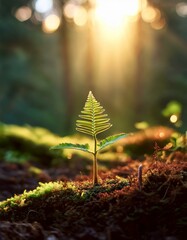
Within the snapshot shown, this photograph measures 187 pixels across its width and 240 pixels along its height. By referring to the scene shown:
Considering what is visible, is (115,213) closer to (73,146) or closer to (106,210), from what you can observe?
(106,210)

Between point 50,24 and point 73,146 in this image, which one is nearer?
point 73,146

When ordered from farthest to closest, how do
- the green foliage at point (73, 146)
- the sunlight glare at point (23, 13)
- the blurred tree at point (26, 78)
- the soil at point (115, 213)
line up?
the sunlight glare at point (23, 13), the blurred tree at point (26, 78), the green foliage at point (73, 146), the soil at point (115, 213)

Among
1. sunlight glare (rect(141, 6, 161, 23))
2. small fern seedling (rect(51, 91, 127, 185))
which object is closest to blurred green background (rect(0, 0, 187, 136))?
sunlight glare (rect(141, 6, 161, 23))

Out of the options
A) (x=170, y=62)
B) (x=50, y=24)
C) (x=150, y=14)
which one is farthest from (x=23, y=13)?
(x=170, y=62)

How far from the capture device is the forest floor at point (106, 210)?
230 centimetres

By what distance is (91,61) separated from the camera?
39.4 meters

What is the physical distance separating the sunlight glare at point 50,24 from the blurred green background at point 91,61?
0.10 meters

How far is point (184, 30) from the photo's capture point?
42.7 metres

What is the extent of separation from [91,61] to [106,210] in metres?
37.3

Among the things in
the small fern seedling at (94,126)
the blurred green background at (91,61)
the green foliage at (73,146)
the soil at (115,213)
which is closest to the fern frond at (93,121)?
the small fern seedling at (94,126)

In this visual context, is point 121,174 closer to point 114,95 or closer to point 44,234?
point 44,234

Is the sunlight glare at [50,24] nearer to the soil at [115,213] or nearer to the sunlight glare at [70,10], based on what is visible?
the sunlight glare at [70,10]

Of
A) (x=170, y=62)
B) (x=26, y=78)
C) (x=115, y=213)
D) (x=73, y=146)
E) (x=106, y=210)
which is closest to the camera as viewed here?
(x=115, y=213)

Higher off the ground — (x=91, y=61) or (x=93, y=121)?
(x=91, y=61)
